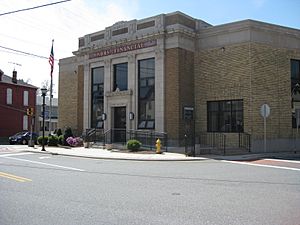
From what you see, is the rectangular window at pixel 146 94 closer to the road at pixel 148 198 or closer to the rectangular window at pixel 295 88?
the rectangular window at pixel 295 88

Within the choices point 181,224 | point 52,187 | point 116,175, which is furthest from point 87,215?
point 116,175

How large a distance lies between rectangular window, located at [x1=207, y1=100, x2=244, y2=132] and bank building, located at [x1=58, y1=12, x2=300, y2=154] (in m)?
0.07

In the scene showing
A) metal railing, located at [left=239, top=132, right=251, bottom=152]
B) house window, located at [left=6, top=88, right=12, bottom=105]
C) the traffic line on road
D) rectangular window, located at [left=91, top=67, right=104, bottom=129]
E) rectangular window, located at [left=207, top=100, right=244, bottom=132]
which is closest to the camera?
the traffic line on road

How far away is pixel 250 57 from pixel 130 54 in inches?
366

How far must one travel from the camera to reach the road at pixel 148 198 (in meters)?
6.91

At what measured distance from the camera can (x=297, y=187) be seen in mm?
10641

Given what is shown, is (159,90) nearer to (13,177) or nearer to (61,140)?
(61,140)

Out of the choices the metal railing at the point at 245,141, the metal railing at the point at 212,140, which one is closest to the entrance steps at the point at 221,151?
the metal railing at the point at 245,141

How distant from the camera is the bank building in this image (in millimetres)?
24359

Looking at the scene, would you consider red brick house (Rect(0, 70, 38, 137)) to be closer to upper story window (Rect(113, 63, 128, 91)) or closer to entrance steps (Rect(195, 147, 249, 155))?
upper story window (Rect(113, 63, 128, 91))

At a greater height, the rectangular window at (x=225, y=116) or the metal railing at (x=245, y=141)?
the rectangular window at (x=225, y=116)

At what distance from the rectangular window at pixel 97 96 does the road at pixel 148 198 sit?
16998mm

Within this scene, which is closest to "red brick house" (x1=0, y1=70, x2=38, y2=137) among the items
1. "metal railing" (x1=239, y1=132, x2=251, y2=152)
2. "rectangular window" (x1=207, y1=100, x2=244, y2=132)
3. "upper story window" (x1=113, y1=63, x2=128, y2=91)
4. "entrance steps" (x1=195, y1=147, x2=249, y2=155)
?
"upper story window" (x1=113, y1=63, x2=128, y2=91)

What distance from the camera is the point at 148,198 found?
8.85 m
